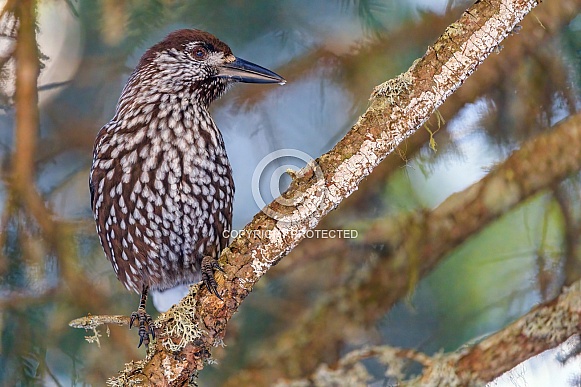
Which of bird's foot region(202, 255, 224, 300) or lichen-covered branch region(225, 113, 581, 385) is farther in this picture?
lichen-covered branch region(225, 113, 581, 385)

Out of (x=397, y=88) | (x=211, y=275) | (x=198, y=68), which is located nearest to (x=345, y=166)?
(x=397, y=88)

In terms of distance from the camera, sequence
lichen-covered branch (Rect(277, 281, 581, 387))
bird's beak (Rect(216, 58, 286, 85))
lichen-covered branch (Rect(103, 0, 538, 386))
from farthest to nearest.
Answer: lichen-covered branch (Rect(277, 281, 581, 387)), bird's beak (Rect(216, 58, 286, 85)), lichen-covered branch (Rect(103, 0, 538, 386))

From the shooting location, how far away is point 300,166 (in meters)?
2.12

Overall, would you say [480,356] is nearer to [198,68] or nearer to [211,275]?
[211,275]

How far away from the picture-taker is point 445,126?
7.09ft

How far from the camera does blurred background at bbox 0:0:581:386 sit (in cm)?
211

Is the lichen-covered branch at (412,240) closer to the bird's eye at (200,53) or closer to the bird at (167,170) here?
the bird at (167,170)

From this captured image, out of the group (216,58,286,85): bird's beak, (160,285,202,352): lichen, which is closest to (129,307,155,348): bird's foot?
(160,285,202,352): lichen

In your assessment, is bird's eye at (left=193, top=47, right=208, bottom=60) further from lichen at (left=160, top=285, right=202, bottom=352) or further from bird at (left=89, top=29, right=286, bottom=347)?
lichen at (left=160, top=285, right=202, bottom=352)

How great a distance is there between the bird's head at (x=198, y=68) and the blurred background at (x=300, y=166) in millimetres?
281

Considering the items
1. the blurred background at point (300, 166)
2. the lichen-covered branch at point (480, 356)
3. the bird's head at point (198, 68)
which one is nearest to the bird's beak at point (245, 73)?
the bird's head at point (198, 68)

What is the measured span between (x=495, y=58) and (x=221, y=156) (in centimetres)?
106

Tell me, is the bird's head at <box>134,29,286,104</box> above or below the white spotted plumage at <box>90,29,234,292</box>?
above

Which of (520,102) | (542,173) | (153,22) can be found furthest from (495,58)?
(153,22)
